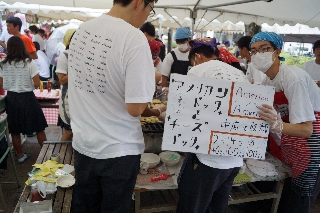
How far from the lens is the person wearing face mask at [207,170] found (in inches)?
63.1

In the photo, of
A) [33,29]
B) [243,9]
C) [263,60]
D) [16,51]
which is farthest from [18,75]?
[33,29]

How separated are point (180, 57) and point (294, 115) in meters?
2.71

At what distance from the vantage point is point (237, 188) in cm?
271

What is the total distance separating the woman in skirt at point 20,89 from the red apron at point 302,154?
337 cm

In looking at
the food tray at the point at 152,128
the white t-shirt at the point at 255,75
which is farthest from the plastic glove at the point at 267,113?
the white t-shirt at the point at 255,75

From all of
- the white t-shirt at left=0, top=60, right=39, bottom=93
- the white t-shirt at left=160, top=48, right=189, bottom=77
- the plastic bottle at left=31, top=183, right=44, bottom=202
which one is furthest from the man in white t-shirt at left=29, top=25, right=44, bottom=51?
the plastic bottle at left=31, top=183, right=44, bottom=202

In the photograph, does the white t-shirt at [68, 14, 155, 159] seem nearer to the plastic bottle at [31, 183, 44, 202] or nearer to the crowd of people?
the crowd of people

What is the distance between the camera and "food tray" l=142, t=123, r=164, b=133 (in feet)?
7.91

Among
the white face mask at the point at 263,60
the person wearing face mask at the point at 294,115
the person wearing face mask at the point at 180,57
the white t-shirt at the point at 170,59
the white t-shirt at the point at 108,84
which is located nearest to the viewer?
the white t-shirt at the point at 108,84

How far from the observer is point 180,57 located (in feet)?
13.8

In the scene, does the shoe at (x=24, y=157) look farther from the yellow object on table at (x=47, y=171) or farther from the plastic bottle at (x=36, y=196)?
the plastic bottle at (x=36, y=196)

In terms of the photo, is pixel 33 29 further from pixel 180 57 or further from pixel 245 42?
pixel 245 42

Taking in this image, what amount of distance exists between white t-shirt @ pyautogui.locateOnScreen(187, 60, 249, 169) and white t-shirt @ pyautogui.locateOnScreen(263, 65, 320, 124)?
44 centimetres

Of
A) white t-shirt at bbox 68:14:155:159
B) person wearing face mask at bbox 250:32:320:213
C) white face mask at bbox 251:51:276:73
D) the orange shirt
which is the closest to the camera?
white t-shirt at bbox 68:14:155:159
